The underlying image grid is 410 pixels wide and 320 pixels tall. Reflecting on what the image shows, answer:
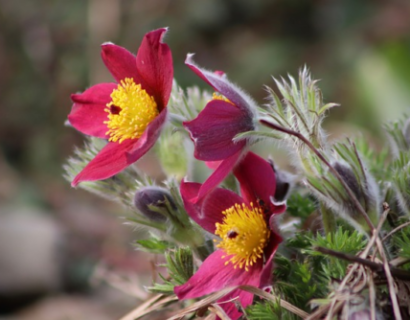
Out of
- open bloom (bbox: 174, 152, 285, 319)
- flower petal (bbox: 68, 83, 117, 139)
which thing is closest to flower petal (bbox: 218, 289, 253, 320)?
open bloom (bbox: 174, 152, 285, 319)

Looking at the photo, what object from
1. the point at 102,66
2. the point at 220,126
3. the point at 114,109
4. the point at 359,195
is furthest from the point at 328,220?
the point at 102,66

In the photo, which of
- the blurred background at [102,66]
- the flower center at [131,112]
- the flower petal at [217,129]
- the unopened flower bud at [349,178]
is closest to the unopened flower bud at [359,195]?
the unopened flower bud at [349,178]

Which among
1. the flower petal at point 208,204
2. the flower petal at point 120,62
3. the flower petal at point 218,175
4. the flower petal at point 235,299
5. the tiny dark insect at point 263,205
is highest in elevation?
the flower petal at point 120,62

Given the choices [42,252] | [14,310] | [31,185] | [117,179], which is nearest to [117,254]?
[42,252]

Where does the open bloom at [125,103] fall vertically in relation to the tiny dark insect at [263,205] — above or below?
above

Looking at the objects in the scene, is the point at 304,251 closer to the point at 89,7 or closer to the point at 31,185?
the point at 31,185

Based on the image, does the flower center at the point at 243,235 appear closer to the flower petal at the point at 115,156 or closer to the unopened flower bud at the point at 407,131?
the flower petal at the point at 115,156

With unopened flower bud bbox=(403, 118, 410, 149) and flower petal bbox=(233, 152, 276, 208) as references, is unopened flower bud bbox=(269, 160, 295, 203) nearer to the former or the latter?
flower petal bbox=(233, 152, 276, 208)
